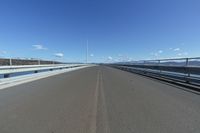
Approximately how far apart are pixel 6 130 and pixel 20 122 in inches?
17.2

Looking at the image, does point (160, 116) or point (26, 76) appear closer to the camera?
point (160, 116)

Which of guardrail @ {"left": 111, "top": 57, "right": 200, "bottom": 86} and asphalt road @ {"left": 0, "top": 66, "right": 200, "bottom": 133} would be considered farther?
guardrail @ {"left": 111, "top": 57, "right": 200, "bottom": 86}

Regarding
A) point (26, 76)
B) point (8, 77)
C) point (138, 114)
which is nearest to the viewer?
point (138, 114)

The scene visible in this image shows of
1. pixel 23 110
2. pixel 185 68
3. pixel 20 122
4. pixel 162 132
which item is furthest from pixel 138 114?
pixel 185 68

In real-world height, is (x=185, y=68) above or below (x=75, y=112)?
above

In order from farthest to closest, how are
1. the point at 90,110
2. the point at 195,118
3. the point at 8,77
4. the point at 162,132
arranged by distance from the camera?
the point at 8,77, the point at 90,110, the point at 195,118, the point at 162,132

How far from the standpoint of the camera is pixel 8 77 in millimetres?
9719

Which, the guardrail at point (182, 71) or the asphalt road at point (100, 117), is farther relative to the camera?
the guardrail at point (182, 71)

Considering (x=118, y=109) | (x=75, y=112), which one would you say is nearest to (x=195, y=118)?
(x=118, y=109)

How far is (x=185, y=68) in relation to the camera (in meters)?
10.3

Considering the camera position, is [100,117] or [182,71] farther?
[182,71]

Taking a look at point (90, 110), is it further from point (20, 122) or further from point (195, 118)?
point (195, 118)

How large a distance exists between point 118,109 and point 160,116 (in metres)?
1.21

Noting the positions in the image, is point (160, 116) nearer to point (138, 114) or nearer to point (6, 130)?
point (138, 114)
